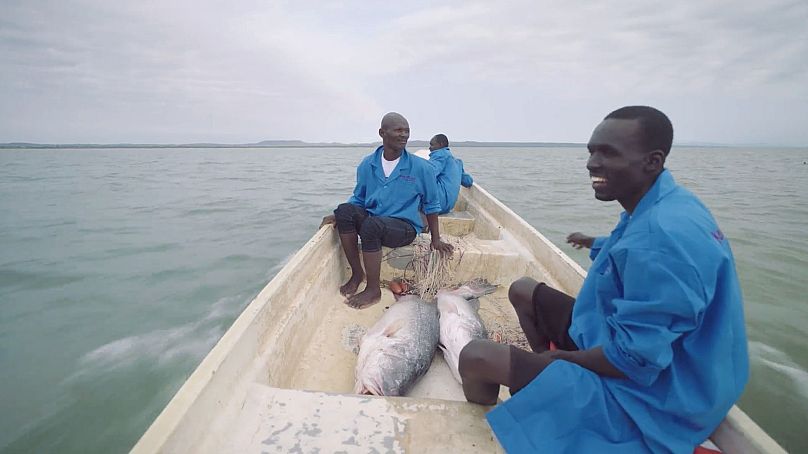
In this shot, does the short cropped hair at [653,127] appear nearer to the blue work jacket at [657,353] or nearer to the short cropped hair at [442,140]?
the blue work jacket at [657,353]

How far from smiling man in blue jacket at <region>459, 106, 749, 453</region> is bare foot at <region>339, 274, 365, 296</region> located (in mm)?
2433

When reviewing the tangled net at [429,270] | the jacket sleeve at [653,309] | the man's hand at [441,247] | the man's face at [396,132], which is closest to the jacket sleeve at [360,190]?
the man's face at [396,132]

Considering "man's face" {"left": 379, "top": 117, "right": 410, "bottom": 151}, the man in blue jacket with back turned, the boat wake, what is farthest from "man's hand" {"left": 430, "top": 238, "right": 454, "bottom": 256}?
the boat wake

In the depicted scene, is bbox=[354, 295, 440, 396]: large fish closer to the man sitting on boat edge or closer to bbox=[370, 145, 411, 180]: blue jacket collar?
the man sitting on boat edge

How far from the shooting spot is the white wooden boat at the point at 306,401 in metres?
1.72

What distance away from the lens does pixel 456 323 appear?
3309 millimetres

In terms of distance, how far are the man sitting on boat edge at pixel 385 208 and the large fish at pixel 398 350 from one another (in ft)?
2.30

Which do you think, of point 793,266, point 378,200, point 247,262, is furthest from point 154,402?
point 793,266

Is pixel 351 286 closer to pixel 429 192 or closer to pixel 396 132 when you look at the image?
pixel 429 192

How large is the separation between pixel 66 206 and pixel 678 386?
662 inches

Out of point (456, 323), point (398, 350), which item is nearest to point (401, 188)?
point (456, 323)

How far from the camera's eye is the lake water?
4113 millimetres

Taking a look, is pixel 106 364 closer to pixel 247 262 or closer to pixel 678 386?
pixel 247 262

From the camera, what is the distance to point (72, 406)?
13.5ft
